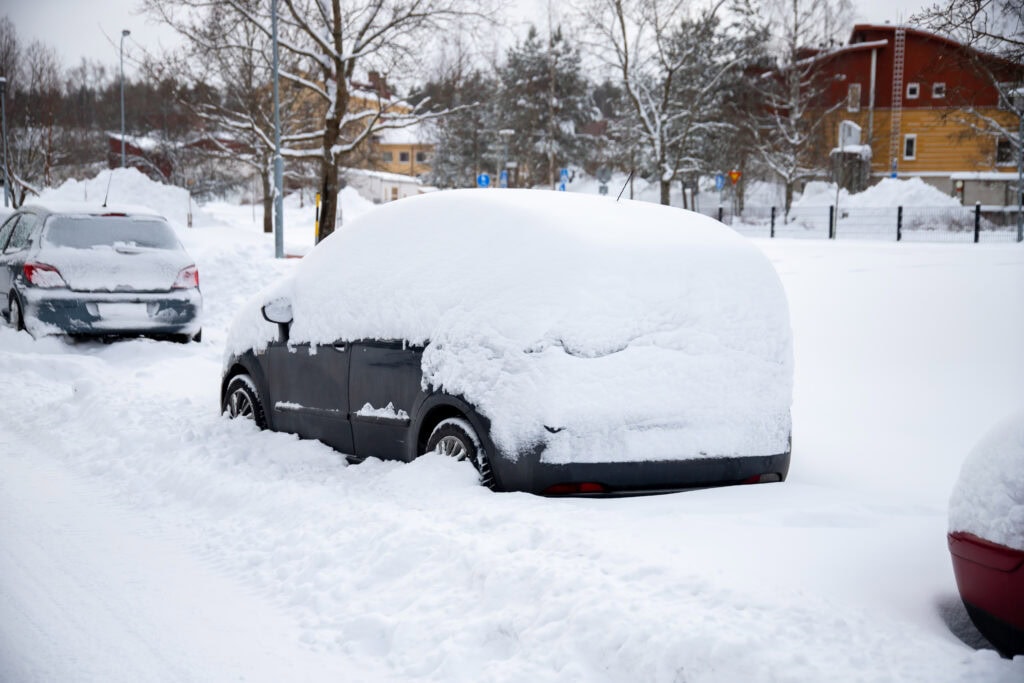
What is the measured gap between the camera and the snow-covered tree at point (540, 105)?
61.5 m

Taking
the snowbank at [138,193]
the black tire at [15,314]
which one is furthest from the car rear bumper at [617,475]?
the snowbank at [138,193]

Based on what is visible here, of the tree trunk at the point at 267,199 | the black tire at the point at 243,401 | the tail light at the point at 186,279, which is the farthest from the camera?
the tree trunk at the point at 267,199

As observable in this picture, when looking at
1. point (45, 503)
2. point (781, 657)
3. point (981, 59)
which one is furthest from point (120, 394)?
point (981, 59)

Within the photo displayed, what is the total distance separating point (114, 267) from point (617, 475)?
841 cm

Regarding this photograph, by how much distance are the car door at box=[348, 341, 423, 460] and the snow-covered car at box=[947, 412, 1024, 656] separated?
289cm

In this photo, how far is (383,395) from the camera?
5.55 metres

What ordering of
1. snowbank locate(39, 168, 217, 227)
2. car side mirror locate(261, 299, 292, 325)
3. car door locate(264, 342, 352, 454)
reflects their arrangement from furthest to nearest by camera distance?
snowbank locate(39, 168, 217, 227) < car side mirror locate(261, 299, 292, 325) < car door locate(264, 342, 352, 454)

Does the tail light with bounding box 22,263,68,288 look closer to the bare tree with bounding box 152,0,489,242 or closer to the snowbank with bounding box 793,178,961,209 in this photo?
the bare tree with bounding box 152,0,489,242

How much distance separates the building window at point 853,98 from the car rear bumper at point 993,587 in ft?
192

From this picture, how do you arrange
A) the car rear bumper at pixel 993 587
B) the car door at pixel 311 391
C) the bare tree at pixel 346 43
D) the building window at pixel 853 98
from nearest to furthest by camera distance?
1. the car rear bumper at pixel 993 587
2. the car door at pixel 311 391
3. the bare tree at pixel 346 43
4. the building window at pixel 853 98

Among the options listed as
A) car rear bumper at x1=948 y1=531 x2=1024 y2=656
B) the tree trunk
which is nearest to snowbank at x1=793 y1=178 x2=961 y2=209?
the tree trunk

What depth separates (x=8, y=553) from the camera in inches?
191

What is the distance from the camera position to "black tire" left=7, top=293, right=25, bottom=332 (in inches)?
442

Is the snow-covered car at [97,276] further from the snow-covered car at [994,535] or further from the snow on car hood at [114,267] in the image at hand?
the snow-covered car at [994,535]
